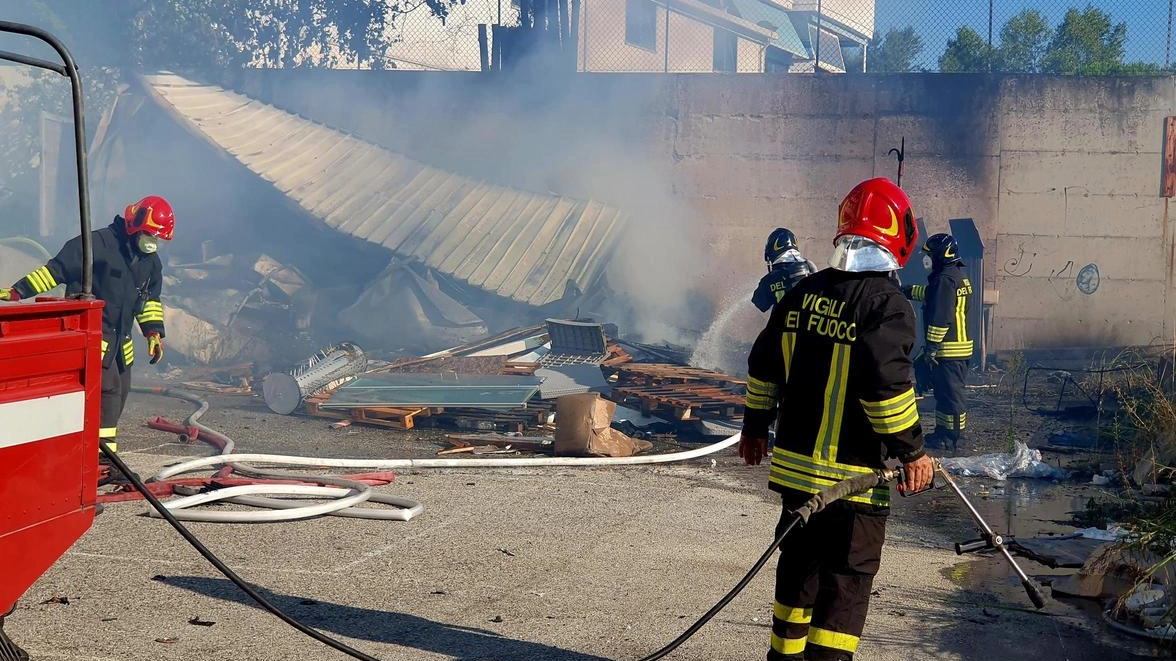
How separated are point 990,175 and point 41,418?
47.3ft

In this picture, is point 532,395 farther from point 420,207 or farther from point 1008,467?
point 420,207

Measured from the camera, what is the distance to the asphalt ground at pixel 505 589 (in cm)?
421

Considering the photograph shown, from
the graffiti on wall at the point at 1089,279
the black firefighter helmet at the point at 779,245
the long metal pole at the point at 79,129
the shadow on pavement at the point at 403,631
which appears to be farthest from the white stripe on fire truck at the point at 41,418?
the graffiti on wall at the point at 1089,279

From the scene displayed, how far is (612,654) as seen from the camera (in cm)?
414

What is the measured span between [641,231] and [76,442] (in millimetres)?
13200

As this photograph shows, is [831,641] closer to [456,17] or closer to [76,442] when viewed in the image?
[76,442]

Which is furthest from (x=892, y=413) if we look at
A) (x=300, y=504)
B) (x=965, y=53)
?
(x=965, y=53)

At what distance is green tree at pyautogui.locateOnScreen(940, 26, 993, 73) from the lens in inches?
680

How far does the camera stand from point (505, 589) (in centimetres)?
493

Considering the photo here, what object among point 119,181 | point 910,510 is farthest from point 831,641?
point 119,181

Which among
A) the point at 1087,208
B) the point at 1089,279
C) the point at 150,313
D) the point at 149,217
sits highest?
the point at 1087,208

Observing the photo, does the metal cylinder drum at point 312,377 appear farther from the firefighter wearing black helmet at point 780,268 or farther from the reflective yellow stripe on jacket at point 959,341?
the reflective yellow stripe on jacket at point 959,341

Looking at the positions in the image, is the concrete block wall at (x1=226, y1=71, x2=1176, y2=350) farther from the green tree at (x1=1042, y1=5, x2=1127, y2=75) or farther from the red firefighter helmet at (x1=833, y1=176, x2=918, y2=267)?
the red firefighter helmet at (x1=833, y1=176, x2=918, y2=267)

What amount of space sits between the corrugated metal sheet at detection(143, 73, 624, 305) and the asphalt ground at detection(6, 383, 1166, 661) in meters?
8.24
